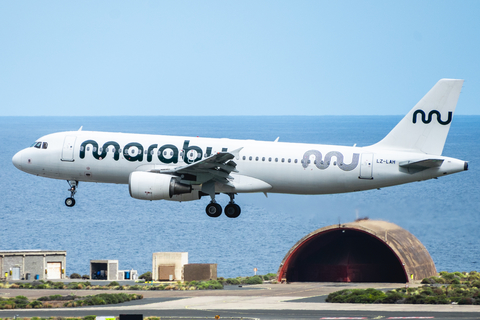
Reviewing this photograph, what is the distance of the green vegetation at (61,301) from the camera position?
6212 centimetres

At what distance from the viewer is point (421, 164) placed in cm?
4991

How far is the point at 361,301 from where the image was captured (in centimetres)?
6278

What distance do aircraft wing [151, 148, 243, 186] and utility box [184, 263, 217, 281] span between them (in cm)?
3699

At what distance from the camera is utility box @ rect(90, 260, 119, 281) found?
95.0 meters

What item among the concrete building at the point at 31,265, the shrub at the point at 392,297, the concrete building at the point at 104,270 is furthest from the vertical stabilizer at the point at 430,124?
the concrete building at the point at 31,265

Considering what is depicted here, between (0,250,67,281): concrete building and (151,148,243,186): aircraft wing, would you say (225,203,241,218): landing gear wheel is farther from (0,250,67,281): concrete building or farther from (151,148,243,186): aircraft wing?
(0,250,67,281): concrete building

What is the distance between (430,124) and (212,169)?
1596cm

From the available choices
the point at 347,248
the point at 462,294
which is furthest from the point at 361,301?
the point at 347,248

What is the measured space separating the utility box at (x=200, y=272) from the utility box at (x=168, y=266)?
3206 millimetres

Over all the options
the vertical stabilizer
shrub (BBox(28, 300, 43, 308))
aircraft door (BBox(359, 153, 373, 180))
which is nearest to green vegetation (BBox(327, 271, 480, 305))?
the vertical stabilizer

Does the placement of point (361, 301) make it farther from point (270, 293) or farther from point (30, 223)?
point (30, 223)

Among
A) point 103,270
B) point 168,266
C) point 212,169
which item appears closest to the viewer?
point 212,169

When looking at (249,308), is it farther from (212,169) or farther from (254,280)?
(254,280)

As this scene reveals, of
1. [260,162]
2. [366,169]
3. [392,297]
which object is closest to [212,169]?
[260,162]
